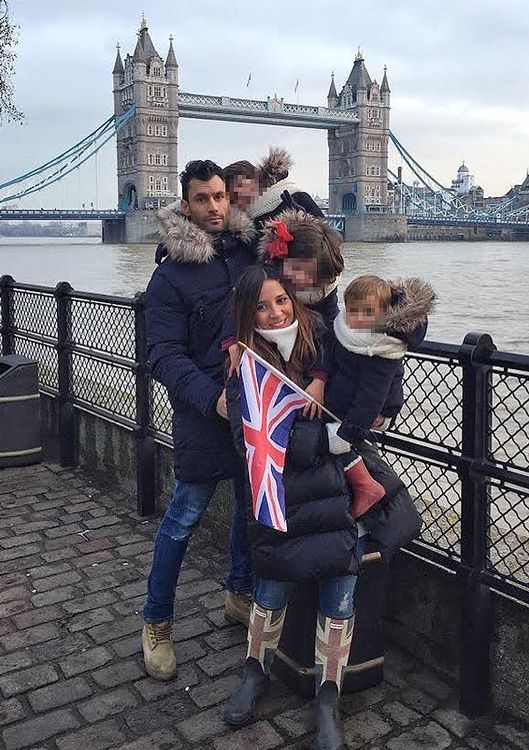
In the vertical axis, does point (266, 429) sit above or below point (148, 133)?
below

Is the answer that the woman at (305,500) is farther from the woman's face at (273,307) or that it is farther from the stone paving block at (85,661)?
the stone paving block at (85,661)

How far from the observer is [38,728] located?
2338 millimetres

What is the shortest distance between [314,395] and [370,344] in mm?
225

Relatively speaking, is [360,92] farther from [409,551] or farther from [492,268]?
[409,551]

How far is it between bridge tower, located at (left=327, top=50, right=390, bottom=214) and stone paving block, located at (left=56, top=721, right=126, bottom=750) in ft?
290

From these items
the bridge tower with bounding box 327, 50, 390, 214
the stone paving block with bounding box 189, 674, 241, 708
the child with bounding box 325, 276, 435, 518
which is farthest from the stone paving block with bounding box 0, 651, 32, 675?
the bridge tower with bounding box 327, 50, 390, 214

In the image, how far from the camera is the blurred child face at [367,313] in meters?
2.07

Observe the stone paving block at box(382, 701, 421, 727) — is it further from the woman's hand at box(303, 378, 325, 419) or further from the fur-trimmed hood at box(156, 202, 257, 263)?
the fur-trimmed hood at box(156, 202, 257, 263)

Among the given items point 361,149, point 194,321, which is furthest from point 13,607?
point 361,149

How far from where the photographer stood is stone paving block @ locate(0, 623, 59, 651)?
2826mm

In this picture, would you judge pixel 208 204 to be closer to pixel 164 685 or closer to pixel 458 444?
pixel 458 444

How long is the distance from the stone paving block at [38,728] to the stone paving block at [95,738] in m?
0.02

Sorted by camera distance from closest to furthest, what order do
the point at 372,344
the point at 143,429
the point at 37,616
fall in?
the point at 372,344, the point at 37,616, the point at 143,429

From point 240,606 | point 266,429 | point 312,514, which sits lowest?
point 240,606
